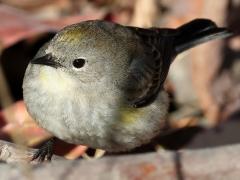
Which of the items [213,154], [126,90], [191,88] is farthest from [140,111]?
[191,88]

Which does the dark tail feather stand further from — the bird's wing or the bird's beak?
the bird's beak

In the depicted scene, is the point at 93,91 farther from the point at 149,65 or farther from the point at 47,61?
the point at 149,65

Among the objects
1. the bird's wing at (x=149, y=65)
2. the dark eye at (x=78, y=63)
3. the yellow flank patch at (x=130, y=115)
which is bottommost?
the yellow flank patch at (x=130, y=115)

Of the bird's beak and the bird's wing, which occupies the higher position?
the bird's beak

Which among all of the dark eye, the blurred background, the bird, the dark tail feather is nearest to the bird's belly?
the bird

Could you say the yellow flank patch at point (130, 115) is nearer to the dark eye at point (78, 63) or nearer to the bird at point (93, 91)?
the bird at point (93, 91)

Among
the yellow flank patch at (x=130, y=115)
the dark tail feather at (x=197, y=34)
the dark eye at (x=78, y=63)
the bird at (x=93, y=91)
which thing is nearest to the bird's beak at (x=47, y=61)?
the bird at (x=93, y=91)
